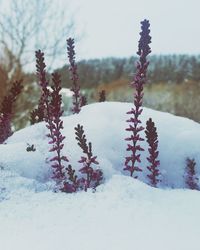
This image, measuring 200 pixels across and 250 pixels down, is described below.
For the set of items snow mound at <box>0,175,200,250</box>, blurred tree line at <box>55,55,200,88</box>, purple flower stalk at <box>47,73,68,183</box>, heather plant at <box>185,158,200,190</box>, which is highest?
purple flower stalk at <box>47,73,68,183</box>

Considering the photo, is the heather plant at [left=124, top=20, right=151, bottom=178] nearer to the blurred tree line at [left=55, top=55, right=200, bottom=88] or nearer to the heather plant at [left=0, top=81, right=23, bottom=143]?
the heather plant at [left=0, top=81, right=23, bottom=143]

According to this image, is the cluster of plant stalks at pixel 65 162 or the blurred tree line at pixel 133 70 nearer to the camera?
the cluster of plant stalks at pixel 65 162

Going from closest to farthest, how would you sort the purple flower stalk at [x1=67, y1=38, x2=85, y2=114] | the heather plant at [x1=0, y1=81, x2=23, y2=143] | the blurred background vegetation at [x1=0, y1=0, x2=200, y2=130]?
the heather plant at [x1=0, y1=81, x2=23, y2=143], the purple flower stalk at [x1=67, y1=38, x2=85, y2=114], the blurred background vegetation at [x1=0, y1=0, x2=200, y2=130]

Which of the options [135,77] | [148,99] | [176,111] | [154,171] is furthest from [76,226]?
[148,99]

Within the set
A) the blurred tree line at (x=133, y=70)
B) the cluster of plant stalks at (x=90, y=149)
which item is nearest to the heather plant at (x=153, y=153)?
the cluster of plant stalks at (x=90, y=149)

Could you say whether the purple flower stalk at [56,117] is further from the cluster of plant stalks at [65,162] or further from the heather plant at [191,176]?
the heather plant at [191,176]

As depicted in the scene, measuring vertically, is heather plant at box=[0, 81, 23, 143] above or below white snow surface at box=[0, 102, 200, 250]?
above

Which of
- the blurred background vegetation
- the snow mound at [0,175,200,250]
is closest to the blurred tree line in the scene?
the blurred background vegetation

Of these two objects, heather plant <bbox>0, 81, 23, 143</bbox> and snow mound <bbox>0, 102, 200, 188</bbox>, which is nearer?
snow mound <bbox>0, 102, 200, 188</bbox>

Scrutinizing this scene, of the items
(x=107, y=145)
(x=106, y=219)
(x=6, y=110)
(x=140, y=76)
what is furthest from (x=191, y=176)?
(x=6, y=110)

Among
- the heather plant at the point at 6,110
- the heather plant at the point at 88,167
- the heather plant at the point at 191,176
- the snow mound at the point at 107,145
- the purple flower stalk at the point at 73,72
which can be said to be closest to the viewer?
the heather plant at the point at 88,167

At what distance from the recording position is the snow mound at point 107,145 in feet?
9.16

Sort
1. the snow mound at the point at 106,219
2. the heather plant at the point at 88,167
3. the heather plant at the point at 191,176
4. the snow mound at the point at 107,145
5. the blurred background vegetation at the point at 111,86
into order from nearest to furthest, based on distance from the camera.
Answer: the snow mound at the point at 106,219, the heather plant at the point at 88,167, the snow mound at the point at 107,145, the heather plant at the point at 191,176, the blurred background vegetation at the point at 111,86

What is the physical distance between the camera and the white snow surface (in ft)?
6.12
